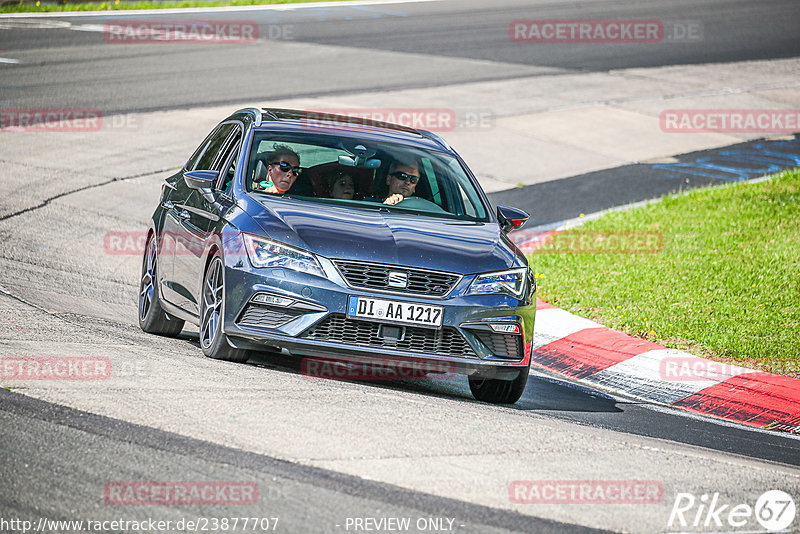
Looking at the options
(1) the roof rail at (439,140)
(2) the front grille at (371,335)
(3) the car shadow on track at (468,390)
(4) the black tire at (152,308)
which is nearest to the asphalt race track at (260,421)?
(3) the car shadow on track at (468,390)

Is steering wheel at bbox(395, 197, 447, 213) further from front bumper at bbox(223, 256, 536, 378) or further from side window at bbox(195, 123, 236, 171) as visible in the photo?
side window at bbox(195, 123, 236, 171)

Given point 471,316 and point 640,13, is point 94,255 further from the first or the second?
point 640,13

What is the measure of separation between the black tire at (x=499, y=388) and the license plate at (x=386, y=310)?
28.6 inches

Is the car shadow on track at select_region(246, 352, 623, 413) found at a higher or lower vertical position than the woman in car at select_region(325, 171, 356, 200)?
lower

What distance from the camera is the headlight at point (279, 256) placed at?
6.75m

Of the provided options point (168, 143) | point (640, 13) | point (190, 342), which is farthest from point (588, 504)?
point (640, 13)

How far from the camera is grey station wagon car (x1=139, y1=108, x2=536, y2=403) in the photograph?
22.1 feet

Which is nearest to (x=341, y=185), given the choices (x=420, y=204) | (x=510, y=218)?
(x=420, y=204)

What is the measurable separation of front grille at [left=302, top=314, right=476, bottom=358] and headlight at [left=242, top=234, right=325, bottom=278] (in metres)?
0.30

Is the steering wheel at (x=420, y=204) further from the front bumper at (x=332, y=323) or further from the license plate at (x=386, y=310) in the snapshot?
the license plate at (x=386, y=310)

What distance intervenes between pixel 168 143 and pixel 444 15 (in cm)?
1584

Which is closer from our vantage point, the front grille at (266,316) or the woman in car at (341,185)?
the front grille at (266,316)

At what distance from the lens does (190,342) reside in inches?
339

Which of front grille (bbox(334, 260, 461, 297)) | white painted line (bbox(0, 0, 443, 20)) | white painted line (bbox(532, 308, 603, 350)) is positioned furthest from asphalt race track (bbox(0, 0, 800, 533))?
white painted line (bbox(0, 0, 443, 20))
